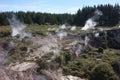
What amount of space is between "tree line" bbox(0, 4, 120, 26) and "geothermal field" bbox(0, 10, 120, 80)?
108 feet

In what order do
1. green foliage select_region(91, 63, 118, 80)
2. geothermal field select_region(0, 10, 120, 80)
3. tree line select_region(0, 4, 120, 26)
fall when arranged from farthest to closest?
tree line select_region(0, 4, 120, 26) → green foliage select_region(91, 63, 118, 80) → geothermal field select_region(0, 10, 120, 80)

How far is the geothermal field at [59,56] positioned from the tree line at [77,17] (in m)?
33.0

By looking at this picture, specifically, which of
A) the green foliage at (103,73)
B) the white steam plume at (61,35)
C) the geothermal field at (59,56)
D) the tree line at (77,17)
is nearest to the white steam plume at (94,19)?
the tree line at (77,17)

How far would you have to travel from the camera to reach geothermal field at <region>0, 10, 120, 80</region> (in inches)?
2098

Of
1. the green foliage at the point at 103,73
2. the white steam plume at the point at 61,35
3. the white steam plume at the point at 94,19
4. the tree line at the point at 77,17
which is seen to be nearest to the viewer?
the green foliage at the point at 103,73

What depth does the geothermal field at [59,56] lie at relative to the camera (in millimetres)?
53281

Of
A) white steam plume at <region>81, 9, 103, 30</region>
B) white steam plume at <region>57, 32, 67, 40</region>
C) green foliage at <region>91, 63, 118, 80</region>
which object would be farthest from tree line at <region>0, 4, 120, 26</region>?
green foliage at <region>91, 63, 118, 80</region>

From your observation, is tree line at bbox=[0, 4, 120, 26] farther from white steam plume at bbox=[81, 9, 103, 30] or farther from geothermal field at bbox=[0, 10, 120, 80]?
geothermal field at bbox=[0, 10, 120, 80]

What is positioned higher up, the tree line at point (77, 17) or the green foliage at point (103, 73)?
the tree line at point (77, 17)

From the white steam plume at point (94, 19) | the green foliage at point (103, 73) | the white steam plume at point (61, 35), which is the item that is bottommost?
the green foliage at point (103, 73)

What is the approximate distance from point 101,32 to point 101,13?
128ft

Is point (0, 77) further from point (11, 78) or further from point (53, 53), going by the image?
point (53, 53)

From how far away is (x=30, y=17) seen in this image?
129m

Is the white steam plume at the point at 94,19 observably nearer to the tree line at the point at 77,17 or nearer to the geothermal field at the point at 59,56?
the tree line at the point at 77,17
